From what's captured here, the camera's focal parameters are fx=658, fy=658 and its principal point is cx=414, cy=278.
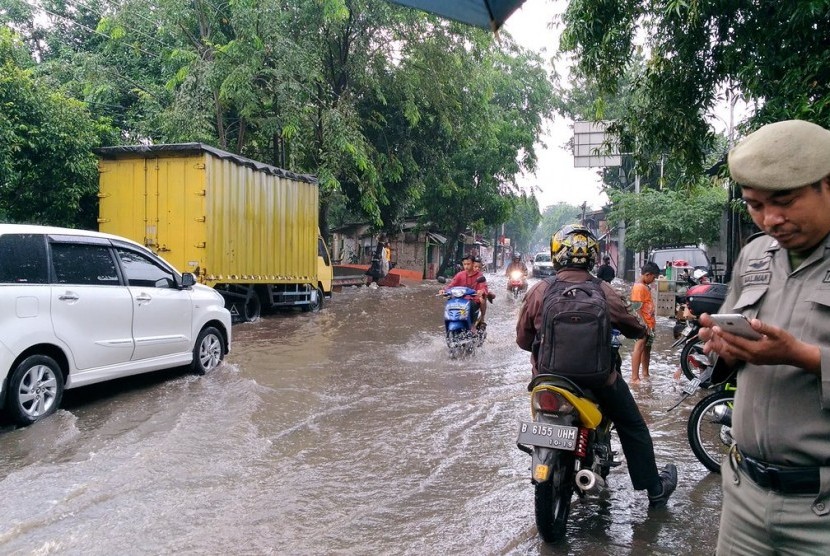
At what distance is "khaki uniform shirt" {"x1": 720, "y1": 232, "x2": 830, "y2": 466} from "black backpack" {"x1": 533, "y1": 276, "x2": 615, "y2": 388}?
5.07ft

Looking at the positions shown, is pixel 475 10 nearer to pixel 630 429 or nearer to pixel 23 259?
pixel 630 429

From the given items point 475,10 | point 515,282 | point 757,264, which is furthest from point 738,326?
point 515,282

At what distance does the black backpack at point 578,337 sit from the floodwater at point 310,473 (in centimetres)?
99

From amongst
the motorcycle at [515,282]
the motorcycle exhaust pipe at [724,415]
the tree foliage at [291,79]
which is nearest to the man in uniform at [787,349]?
the motorcycle exhaust pipe at [724,415]

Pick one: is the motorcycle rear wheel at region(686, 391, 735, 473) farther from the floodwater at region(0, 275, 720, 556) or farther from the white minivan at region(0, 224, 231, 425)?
the white minivan at region(0, 224, 231, 425)

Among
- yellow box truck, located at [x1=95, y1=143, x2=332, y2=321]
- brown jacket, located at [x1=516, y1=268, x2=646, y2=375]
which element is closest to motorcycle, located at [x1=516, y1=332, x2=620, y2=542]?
brown jacket, located at [x1=516, y1=268, x2=646, y2=375]

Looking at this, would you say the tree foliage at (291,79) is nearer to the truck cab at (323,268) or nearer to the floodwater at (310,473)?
the truck cab at (323,268)

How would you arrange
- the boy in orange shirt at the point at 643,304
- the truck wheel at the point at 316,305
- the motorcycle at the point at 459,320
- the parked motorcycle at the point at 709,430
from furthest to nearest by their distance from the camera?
the truck wheel at the point at 316,305
the motorcycle at the point at 459,320
the boy in orange shirt at the point at 643,304
the parked motorcycle at the point at 709,430

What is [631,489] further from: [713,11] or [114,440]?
[713,11]

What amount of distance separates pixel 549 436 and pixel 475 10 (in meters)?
2.29

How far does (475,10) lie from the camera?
11.5 feet

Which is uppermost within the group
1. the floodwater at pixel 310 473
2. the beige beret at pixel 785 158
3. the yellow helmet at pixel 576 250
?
the beige beret at pixel 785 158

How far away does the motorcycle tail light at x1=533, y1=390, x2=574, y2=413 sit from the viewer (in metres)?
3.53

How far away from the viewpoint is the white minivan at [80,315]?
5465 mm
